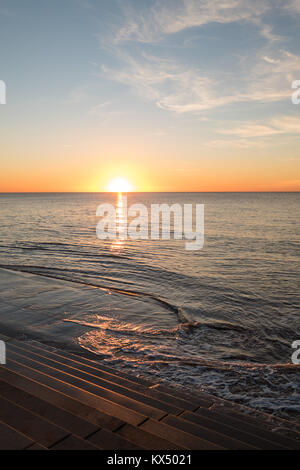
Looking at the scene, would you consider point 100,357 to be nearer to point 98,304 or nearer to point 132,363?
point 132,363

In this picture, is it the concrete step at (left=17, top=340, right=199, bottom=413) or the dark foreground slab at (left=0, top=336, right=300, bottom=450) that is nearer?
the dark foreground slab at (left=0, top=336, right=300, bottom=450)

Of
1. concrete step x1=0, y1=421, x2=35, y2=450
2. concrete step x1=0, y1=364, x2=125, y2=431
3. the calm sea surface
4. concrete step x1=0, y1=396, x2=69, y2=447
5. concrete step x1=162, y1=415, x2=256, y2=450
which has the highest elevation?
concrete step x1=0, y1=421, x2=35, y2=450

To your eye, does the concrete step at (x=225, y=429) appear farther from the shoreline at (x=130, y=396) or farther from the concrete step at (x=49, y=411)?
the concrete step at (x=49, y=411)

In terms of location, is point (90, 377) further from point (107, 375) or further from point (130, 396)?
point (130, 396)

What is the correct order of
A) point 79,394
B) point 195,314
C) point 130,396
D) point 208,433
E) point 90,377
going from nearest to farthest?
point 208,433 < point 79,394 < point 130,396 < point 90,377 < point 195,314

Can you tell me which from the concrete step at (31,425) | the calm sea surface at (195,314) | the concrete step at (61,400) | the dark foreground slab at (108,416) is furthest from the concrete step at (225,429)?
the calm sea surface at (195,314)

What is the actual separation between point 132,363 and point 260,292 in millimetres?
8201

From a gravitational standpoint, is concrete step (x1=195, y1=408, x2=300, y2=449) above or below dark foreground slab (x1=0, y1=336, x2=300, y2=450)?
below

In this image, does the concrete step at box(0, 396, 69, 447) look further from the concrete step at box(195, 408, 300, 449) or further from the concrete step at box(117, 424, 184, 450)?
the concrete step at box(195, 408, 300, 449)

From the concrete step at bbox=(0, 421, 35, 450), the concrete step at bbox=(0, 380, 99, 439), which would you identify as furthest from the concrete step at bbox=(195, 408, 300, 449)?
the concrete step at bbox=(0, 421, 35, 450)

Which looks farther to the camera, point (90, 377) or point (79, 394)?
point (90, 377)

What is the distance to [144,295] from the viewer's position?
12.2m

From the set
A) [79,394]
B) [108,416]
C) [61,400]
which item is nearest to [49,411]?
[61,400]
